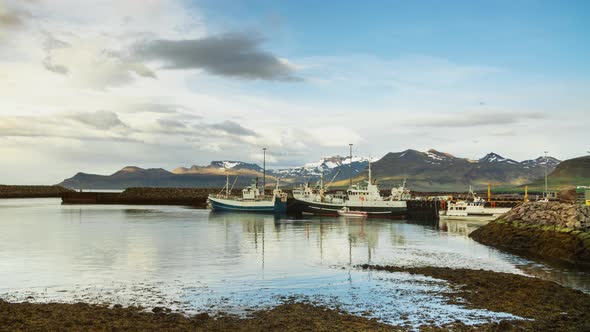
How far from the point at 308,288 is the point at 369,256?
15931 millimetres

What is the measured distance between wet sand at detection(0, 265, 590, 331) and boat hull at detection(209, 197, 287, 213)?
300 ft

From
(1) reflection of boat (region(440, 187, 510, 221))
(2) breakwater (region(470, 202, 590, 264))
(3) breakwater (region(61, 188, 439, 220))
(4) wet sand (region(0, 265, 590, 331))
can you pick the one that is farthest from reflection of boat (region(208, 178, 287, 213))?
(4) wet sand (region(0, 265, 590, 331))

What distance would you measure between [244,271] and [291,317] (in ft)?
44.3

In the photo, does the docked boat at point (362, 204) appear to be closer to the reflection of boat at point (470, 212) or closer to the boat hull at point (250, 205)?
the boat hull at point (250, 205)

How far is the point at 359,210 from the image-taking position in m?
110

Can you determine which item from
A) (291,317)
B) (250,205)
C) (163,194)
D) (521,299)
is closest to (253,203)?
(250,205)

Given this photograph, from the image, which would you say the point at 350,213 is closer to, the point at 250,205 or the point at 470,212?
the point at 470,212

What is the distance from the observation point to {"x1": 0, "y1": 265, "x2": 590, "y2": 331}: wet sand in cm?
1967

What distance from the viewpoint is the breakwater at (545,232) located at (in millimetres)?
42125

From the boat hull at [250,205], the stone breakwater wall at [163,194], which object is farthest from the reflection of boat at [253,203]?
the stone breakwater wall at [163,194]

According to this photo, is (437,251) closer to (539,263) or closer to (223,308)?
(539,263)

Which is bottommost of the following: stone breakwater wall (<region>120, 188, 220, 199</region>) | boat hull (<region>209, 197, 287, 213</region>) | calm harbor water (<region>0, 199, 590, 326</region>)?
calm harbor water (<region>0, 199, 590, 326</region>)

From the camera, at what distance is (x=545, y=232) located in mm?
48812

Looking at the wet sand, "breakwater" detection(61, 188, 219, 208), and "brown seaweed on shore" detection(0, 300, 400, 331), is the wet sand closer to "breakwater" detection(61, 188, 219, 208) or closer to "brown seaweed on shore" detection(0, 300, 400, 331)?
"brown seaweed on shore" detection(0, 300, 400, 331)
